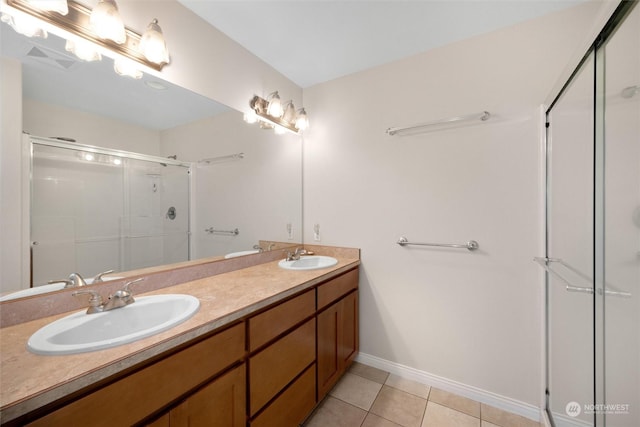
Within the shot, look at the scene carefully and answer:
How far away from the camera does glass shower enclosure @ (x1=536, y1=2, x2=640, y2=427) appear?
33.1 inches

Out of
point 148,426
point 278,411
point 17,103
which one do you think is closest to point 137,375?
point 148,426

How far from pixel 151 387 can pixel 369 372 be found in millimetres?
1668

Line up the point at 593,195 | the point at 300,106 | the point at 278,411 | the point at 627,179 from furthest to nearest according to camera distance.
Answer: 1. the point at 300,106
2. the point at 278,411
3. the point at 593,195
4. the point at 627,179

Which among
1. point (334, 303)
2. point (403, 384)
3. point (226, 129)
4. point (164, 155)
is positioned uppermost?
point (226, 129)

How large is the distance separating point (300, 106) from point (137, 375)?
223cm

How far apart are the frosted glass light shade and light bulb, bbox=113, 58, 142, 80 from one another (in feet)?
0.71

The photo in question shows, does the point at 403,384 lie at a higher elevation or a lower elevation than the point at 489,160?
lower

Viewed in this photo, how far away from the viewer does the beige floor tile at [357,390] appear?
1.62 metres

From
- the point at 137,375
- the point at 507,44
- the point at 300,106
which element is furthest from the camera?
the point at 300,106

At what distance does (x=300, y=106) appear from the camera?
2.33m

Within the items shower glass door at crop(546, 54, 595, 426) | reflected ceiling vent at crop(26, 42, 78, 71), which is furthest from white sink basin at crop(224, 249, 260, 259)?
shower glass door at crop(546, 54, 595, 426)

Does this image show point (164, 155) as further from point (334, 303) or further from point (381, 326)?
point (381, 326)

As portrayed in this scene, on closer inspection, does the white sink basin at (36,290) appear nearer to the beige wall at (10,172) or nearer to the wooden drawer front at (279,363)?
the beige wall at (10,172)

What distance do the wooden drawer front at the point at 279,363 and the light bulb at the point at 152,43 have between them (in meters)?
1.50
